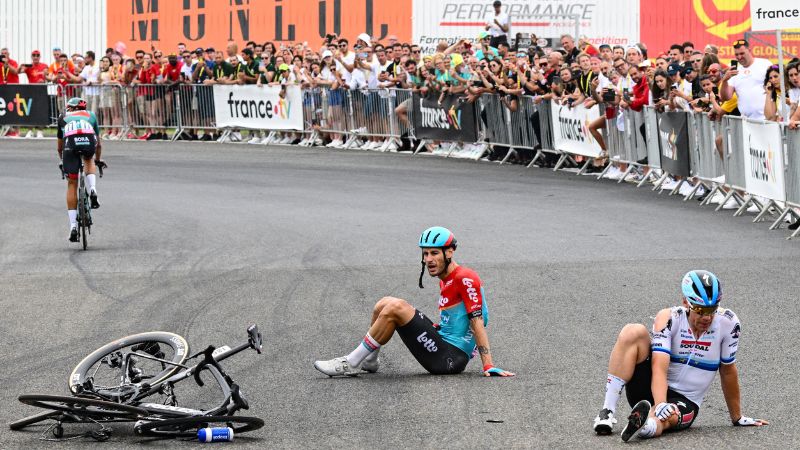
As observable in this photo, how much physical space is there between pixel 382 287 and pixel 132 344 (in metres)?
5.18

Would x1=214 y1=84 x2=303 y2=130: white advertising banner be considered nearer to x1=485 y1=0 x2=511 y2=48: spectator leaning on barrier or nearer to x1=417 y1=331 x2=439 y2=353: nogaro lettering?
x1=485 y1=0 x2=511 y2=48: spectator leaning on barrier

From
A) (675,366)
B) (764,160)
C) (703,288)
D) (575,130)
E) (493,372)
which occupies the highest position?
(575,130)

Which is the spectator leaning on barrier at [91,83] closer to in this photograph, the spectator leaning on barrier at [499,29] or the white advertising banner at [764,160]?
the spectator leaning on barrier at [499,29]

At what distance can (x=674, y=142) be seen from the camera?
2067cm

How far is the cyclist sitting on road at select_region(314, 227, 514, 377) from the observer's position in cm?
946

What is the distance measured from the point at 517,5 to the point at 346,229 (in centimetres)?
1755

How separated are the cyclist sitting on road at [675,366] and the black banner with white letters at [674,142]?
1275 cm

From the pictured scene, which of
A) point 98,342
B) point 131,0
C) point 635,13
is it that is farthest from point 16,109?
point 98,342

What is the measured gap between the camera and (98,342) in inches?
422

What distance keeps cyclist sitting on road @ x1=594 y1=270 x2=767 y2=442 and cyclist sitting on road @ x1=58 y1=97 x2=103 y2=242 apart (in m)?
10.1

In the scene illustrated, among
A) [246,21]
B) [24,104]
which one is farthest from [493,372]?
[246,21]

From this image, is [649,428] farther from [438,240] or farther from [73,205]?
[73,205]

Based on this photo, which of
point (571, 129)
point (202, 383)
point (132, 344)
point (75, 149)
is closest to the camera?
point (202, 383)

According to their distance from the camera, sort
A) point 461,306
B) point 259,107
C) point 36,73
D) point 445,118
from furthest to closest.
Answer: point 36,73 < point 259,107 < point 445,118 < point 461,306
